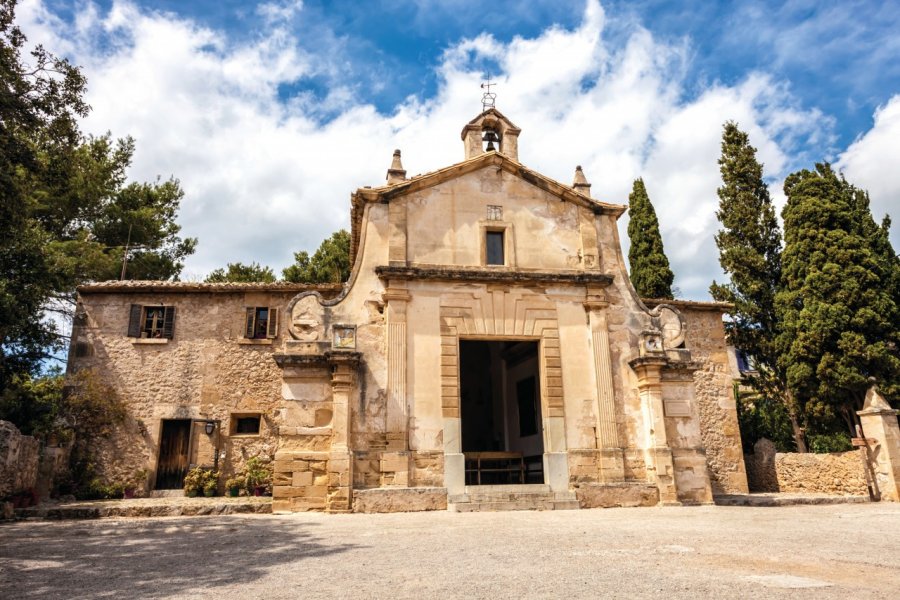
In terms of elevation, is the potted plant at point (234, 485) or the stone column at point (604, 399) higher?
the stone column at point (604, 399)

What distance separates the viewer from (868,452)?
16.2 meters

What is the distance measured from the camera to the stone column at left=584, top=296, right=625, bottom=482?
1345 cm

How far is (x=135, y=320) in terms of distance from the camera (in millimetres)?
17953

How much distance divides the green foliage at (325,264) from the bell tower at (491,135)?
13.8 metres

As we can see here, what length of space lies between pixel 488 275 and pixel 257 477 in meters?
8.89

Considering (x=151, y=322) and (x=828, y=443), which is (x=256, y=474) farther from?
(x=828, y=443)

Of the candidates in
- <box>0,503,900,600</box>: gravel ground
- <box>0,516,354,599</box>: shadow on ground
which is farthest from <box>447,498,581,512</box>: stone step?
<box>0,516,354,599</box>: shadow on ground

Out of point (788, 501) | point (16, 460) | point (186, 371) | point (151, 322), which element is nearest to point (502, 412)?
point (788, 501)

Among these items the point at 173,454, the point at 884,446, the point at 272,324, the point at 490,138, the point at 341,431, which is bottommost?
the point at 884,446

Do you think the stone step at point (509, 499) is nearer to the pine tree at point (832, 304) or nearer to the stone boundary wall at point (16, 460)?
the stone boundary wall at point (16, 460)

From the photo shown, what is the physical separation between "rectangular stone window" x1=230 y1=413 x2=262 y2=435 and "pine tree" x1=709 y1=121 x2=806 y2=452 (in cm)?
1687

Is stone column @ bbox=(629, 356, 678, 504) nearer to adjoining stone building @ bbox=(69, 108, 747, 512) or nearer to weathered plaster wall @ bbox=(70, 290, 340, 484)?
adjoining stone building @ bbox=(69, 108, 747, 512)

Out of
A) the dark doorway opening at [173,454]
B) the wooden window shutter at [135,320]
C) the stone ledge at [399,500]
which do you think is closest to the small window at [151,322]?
the wooden window shutter at [135,320]

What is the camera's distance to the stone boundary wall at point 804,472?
17.2 m
